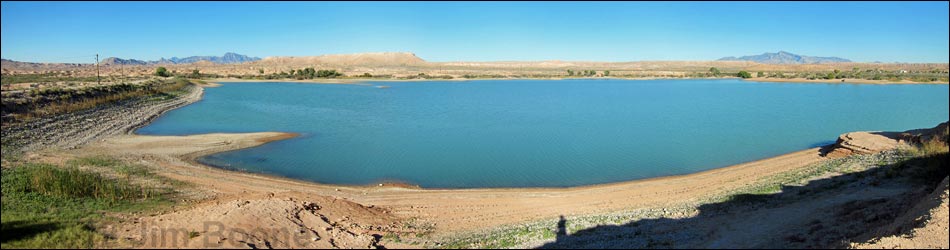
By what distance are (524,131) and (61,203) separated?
21.0m

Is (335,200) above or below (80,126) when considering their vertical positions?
below

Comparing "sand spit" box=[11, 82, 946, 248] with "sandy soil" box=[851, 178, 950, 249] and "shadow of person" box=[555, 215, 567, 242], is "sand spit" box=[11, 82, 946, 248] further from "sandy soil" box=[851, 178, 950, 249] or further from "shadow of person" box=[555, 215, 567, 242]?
"sandy soil" box=[851, 178, 950, 249]

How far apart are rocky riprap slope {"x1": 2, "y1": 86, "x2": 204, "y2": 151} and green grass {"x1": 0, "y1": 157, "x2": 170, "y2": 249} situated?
5.05 meters

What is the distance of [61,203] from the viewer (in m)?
11.1

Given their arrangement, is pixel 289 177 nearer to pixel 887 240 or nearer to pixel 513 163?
pixel 513 163

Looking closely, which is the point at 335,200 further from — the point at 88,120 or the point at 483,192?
the point at 88,120

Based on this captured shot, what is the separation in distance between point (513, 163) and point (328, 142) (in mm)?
9271

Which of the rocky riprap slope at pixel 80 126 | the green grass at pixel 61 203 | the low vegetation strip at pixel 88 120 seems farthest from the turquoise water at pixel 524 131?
the green grass at pixel 61 203

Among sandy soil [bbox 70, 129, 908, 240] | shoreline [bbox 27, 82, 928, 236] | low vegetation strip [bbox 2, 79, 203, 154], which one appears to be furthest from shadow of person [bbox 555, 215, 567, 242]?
low vegetation strip [bbox 2, 79, 203, 154]

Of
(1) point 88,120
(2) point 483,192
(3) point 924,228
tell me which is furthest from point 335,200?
(1) point 88,120

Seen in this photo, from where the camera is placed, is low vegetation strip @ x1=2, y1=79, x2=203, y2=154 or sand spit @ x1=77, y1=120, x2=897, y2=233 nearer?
sand spit @ x1=77, y1=120, x2=897, y2=233

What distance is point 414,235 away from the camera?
10.5 metres

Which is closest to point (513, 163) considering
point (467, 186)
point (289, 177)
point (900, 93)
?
point (467, 186)

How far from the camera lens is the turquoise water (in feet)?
61.5
